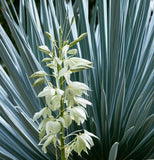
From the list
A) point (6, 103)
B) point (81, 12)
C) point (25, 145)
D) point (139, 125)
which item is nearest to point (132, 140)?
point (139, 125)

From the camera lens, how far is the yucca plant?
1.38m

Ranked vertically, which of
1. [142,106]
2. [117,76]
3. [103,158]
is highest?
[117,76]

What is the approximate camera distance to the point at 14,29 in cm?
147

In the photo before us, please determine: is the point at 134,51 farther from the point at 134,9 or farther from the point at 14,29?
the point at 14,29

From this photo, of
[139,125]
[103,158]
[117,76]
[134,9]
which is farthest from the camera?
[134,9]

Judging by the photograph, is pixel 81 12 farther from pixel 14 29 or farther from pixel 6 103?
pixel 6 103

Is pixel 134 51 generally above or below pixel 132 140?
above

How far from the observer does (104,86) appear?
1.65 meters

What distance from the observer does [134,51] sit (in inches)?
67.5

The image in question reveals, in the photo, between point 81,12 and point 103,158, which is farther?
point 81,12

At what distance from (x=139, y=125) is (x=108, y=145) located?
16 cm

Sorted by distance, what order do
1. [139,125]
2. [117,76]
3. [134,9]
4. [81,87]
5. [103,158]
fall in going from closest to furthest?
[81,87]
[139,125]
[103,158]
[117,76]
[134,9]

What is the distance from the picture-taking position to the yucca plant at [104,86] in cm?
138

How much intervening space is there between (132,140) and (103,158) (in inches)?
6.0
